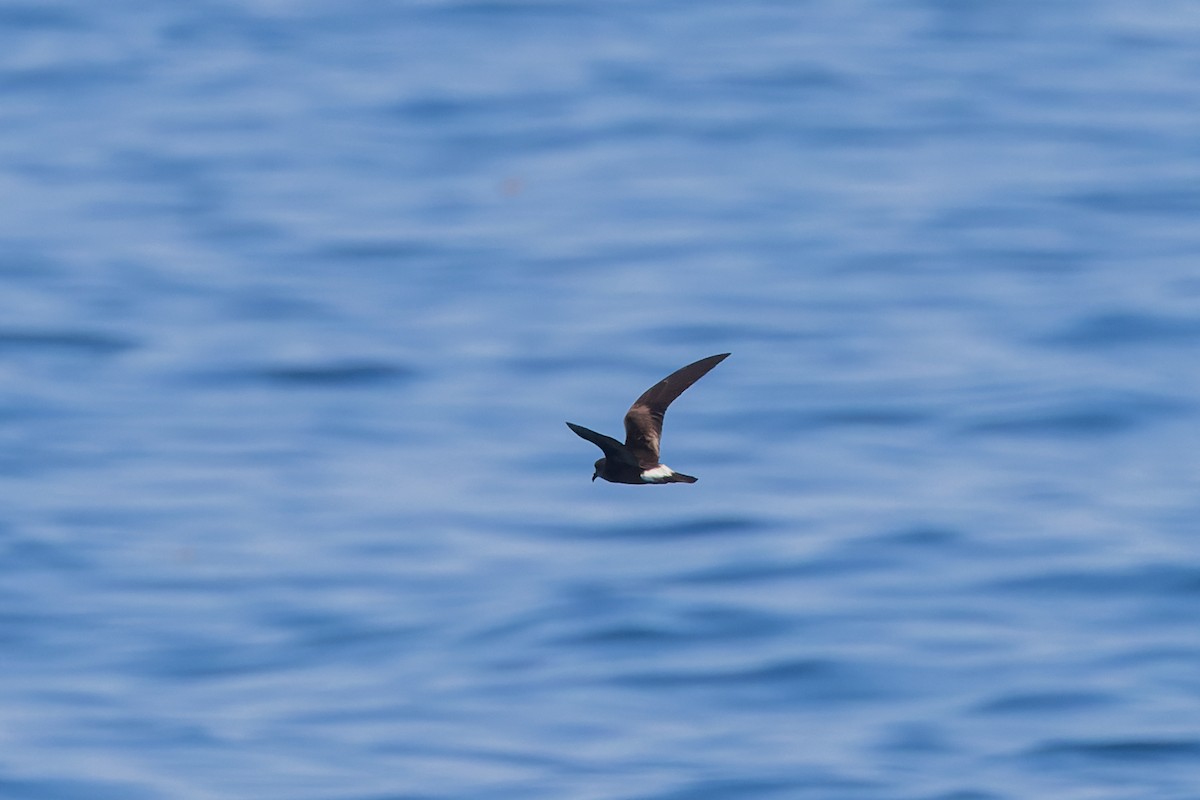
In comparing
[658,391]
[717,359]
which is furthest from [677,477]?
[658,391]

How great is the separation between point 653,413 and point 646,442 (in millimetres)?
194

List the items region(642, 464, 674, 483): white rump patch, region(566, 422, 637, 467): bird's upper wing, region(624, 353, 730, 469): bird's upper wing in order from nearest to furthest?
region(566, 422, 637, 467): bird's upper wing
region(642, 464, 674, 483): white rump patch
region(624, 353, 730, 469): bird's upper wing

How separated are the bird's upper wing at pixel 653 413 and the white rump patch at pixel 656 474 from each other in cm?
13

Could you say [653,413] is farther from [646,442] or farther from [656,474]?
[656,474]

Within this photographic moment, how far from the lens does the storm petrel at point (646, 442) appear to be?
469cm

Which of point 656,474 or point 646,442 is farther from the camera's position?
point 646,442

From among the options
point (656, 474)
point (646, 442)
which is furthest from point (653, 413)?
point (656, 474)

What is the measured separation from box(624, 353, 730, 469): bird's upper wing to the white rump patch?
0.42 feet

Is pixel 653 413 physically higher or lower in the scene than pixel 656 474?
higher

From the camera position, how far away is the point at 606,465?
5.04 m

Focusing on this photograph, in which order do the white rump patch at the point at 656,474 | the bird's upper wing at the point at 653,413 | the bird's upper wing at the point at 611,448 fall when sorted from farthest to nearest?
the bird's upper wing at the point at 653,413 → the white rump patch at the point at 656,474 → the bird's upper wing at the point at 611,448

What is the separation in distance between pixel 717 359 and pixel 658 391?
1.73 ft

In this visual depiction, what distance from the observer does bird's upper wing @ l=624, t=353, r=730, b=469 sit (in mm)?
5078

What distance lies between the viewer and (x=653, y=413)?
5.34 meters
